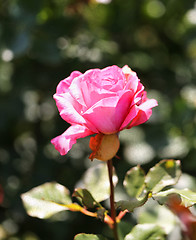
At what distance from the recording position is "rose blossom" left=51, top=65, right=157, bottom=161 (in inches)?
22.0

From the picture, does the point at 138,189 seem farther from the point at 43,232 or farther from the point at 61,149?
the point at 43,232

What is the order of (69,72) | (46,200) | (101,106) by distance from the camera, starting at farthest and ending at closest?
(69,72) < (46,200) < (101,106)

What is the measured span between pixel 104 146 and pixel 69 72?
3.42 feet

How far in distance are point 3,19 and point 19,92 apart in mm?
310

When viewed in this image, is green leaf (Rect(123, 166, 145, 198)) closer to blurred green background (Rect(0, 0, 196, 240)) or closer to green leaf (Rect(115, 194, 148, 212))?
green leaf (Rect(115, 194, 148, 212))

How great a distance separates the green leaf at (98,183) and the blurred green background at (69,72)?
63 cm

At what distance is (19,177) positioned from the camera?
1.64m

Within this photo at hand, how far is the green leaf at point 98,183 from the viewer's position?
2.29 feet

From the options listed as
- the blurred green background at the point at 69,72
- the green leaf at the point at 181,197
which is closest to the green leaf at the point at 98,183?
the green leaf at the point at 181,197

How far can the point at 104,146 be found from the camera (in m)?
0.58

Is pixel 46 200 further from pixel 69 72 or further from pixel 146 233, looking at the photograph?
pixel 69 72

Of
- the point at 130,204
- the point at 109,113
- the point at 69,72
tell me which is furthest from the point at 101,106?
the point at 69,72

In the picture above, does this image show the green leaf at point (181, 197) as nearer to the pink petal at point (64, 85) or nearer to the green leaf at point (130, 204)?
the green leaf at point (130, 204)

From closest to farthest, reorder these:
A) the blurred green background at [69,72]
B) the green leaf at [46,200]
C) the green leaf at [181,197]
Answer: the green leaf at [181,197] < the green leaf at [46,200] < the blurred green background at [69,72]
